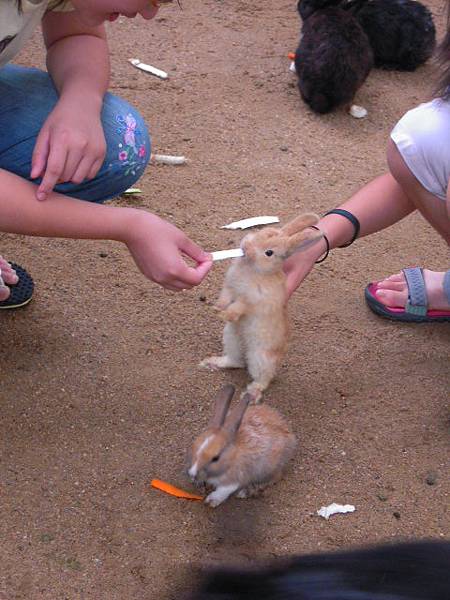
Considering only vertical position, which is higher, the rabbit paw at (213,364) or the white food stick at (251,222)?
the rabbit paw at (213,364)

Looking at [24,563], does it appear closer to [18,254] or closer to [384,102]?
[18,254]

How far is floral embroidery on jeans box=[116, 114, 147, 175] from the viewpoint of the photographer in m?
2.50

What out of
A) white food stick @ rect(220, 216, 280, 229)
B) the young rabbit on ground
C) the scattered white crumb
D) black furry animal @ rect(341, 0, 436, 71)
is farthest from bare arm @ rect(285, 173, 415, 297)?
black furry animal @ rect(341, 0, 436, 71)

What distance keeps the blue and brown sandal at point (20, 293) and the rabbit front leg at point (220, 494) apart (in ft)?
3.20

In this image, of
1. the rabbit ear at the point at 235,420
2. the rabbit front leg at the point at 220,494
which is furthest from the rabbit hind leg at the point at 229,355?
the rabbit front leg at the point at 220,494

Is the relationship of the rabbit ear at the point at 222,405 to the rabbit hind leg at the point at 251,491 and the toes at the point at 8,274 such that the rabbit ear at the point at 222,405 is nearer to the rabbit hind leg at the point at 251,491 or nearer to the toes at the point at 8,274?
the rabbit hind leg at the point at 251,491

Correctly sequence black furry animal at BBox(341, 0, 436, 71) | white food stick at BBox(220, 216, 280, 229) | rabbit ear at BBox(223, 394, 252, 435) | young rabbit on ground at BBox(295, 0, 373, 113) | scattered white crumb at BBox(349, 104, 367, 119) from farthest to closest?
black furry animal at BBox(341, 0, 436, 71), scattered white crumb at BBox(349, 104, 367, 119), young rabbit on ground at BBox(295, 0, 373, 113), white food stick at BBox(220, 216, 280, 229), rabbit ear at BBox(223, 394, 252, 435)

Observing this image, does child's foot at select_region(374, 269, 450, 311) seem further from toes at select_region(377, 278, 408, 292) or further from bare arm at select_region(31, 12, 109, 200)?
bare arm at select_region(31, 12, 109, 200)

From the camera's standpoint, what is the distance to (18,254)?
121 inches

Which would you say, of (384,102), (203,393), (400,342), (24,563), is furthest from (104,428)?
(384,102)

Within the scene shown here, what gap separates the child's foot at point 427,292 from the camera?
292 cm

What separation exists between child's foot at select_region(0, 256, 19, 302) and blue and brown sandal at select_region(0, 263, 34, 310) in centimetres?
2

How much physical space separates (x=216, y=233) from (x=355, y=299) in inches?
24.0

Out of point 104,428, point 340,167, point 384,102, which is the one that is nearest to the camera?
point 104,428
